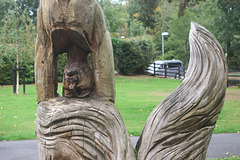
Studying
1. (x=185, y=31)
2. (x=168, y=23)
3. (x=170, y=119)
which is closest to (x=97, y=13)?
(x=170, y=119)

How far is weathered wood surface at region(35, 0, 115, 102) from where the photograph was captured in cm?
311

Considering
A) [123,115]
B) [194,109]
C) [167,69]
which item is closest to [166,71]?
[167,69]

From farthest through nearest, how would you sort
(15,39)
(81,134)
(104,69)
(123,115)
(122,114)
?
(15,39) → (122,114) → (123,115) → (104,69) → (81,134)

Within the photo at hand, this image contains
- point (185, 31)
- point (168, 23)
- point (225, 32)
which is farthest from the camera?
point (168, 23)

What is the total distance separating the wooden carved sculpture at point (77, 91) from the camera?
3.16 m

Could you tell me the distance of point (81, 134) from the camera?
3250 millimetres

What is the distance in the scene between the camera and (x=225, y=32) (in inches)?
866

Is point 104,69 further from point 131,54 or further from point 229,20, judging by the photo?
point 131,54

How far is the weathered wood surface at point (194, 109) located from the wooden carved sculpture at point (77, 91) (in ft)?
1.33

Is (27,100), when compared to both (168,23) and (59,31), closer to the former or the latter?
(59,31)

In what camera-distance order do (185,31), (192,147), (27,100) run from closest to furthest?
(192,147), (27,100), (185,31)

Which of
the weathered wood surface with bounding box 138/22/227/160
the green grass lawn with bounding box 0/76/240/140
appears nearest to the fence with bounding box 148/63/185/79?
the green grass lawn with bounding box 0/76/240/140

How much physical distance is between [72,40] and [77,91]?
590 mm

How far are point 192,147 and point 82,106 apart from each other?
4.33 feet
